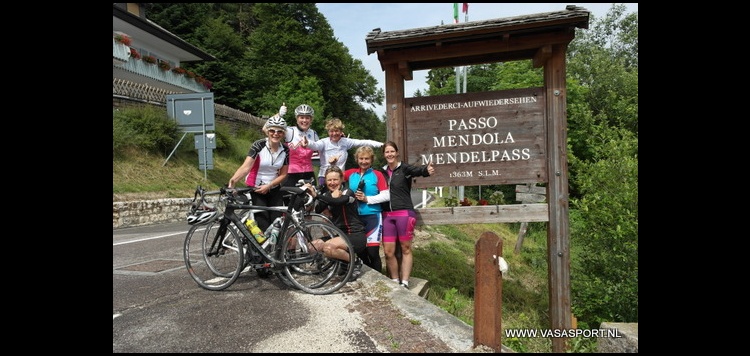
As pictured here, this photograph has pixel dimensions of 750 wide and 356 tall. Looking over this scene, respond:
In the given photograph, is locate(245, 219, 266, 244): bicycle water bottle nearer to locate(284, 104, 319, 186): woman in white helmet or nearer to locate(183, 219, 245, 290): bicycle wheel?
locate(183, 219, 245, 290): bicycle wheel

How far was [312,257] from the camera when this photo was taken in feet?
14.9

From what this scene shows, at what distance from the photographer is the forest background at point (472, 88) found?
6875 millimetres

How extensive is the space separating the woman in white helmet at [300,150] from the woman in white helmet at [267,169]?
0.31 meters

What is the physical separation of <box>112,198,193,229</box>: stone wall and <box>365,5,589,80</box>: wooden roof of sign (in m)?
8.87

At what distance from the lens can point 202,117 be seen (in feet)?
50.9

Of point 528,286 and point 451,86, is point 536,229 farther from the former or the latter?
point 451,86

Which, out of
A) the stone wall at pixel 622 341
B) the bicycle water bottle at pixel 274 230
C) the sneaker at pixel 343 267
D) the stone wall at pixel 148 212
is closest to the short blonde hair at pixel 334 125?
the bicycle water bottle at pixel 274 230

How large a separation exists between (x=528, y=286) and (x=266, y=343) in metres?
7.84

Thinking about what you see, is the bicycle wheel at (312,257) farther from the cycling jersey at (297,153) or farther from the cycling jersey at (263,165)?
the cycling jersey at (297,153)

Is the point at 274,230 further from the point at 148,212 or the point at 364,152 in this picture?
the point at 148,212

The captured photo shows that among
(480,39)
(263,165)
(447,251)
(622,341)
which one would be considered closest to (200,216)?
(263,165)

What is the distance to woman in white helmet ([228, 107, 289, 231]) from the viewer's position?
190 inches

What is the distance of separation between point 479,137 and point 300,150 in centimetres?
218

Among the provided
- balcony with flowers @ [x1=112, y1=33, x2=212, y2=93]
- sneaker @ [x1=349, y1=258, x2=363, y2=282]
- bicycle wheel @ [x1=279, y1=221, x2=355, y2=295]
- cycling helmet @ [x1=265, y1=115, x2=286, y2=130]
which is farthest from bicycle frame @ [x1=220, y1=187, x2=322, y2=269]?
balcony with flowers @ [x1=112, y1=33, x2=212, y2=93]
